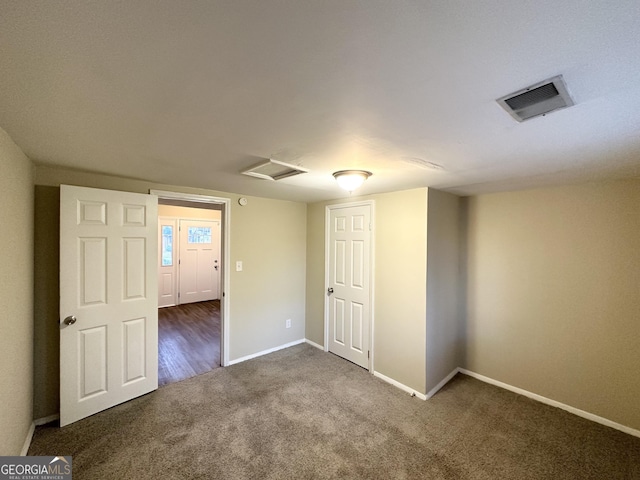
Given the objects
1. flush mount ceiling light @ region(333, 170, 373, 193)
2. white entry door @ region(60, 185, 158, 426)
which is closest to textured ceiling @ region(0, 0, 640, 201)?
flush mount ceiling light @ region(333, 170, 373, 193)

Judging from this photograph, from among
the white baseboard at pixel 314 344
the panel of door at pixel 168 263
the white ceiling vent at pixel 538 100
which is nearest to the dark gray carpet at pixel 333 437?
the white baseboard at pixel 314 344

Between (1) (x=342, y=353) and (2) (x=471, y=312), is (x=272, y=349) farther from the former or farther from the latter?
(2) (x=471, y=312)

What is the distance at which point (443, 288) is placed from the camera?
9.96ft

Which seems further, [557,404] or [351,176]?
[557,404]

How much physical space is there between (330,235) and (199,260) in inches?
172

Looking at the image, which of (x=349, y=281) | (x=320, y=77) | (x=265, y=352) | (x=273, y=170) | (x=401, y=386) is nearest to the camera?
(x=320, y=77)

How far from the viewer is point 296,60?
0.86 meters

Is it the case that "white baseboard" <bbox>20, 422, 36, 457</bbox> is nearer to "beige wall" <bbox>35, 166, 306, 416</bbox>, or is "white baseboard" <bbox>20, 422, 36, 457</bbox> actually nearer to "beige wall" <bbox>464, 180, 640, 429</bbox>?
"beige wall" <bbox>35, 166, 306, 416</bbox>

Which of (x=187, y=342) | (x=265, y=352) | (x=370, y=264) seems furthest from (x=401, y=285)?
(x=187, y=342)

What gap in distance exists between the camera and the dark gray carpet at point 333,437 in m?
1.88

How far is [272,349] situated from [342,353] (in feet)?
3.28

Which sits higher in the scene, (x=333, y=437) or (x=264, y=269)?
(x=264, y=269)

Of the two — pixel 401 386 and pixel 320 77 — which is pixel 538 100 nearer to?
pixel 320 77

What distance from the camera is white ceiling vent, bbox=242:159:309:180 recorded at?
2.03 m
